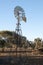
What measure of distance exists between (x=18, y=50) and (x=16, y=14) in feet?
55.4

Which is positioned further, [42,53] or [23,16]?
[23,16]

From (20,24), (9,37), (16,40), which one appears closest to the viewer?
(20,24)

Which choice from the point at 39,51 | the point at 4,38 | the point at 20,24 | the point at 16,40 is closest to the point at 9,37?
the point at 4,38

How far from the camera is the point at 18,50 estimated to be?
45719mm

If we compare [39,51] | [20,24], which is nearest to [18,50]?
[39,51]

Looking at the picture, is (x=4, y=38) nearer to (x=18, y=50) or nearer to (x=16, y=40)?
(x=16, y=40)

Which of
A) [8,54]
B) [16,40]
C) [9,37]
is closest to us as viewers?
[8,54]

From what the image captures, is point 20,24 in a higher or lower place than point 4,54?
higher

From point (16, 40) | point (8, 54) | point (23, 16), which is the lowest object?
point (8, 54)

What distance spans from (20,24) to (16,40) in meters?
6.75

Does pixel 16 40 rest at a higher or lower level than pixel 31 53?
higher

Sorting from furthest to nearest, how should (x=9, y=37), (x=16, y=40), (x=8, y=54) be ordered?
(x=9, y=37) → (x=16, y=40) → (x=8, y=54)

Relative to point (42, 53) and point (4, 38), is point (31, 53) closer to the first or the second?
point (42, 53)

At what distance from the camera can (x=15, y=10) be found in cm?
6116
